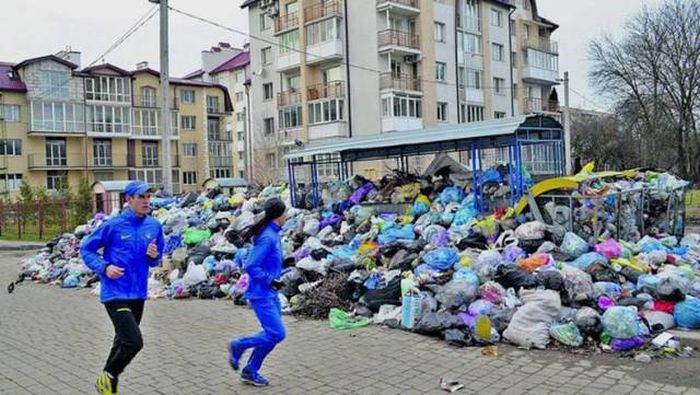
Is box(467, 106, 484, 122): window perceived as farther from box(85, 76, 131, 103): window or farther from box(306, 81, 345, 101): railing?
box(85, 76, 131, 103): window

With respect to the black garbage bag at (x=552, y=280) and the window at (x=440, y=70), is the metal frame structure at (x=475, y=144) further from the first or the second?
the window at (x=440, y=70)

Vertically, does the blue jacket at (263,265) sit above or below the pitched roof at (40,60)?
below

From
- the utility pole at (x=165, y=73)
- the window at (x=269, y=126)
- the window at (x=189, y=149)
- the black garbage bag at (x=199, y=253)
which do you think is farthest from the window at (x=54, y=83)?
the black garbage bag at (x=199, y=253)

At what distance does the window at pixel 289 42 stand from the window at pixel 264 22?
3123 mm

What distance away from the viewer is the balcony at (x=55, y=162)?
4828 centimetres

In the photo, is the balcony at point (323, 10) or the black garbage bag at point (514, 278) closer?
the black garbage bag at point (514, 278)

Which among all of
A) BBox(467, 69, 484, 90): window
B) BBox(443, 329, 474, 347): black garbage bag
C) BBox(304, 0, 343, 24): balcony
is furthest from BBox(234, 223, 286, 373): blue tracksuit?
BBox(467, 69, 484, 90): window

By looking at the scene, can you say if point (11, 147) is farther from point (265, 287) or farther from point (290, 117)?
point (265, 287)

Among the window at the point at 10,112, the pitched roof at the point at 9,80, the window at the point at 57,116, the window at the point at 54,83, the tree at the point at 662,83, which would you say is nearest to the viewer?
the tree at the point at 662,83

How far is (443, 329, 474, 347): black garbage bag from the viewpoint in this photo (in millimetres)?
6305

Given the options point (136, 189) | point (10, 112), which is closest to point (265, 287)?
point (136, 189)

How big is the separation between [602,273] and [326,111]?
31665mm

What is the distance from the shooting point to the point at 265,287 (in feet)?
16.5

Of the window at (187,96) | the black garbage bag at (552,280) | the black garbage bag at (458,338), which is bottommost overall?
the black garbage bag at (458,338)
